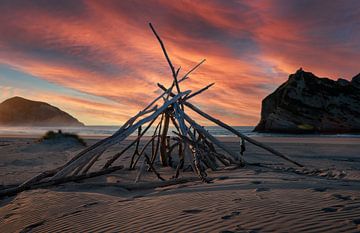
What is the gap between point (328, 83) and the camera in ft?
141

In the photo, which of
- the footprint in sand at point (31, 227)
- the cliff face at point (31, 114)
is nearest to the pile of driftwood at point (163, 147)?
the footprint in sand at point (31, 227)

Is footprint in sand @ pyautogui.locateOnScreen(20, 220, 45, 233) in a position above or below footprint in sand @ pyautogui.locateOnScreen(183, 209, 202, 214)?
below

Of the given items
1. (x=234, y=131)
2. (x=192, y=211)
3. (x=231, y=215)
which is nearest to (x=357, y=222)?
(x=231, y=215)

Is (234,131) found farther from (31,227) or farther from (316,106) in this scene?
(316,106)

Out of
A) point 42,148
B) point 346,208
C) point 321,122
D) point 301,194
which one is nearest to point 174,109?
point 301,194

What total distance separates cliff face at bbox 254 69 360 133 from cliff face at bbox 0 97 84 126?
105 meters

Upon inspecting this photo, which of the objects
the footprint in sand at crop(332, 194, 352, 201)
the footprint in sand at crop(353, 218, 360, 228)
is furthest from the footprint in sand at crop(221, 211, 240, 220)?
the footprint in sand at crop(332, 194, 352, 201)

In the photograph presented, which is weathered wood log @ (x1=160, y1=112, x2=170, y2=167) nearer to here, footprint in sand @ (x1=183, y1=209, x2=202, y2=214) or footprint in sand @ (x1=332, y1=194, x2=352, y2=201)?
footprint in sand @ (x1=183, y1=209, x2=202, y2=214)

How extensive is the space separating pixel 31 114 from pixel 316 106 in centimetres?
12700

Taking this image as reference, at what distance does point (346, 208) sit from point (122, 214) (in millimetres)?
2445

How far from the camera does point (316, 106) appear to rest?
41.9m

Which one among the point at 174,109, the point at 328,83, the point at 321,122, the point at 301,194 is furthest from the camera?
the point at 328,83

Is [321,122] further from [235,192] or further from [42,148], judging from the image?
[235,192]

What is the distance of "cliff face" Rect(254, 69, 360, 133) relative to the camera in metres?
39.9
